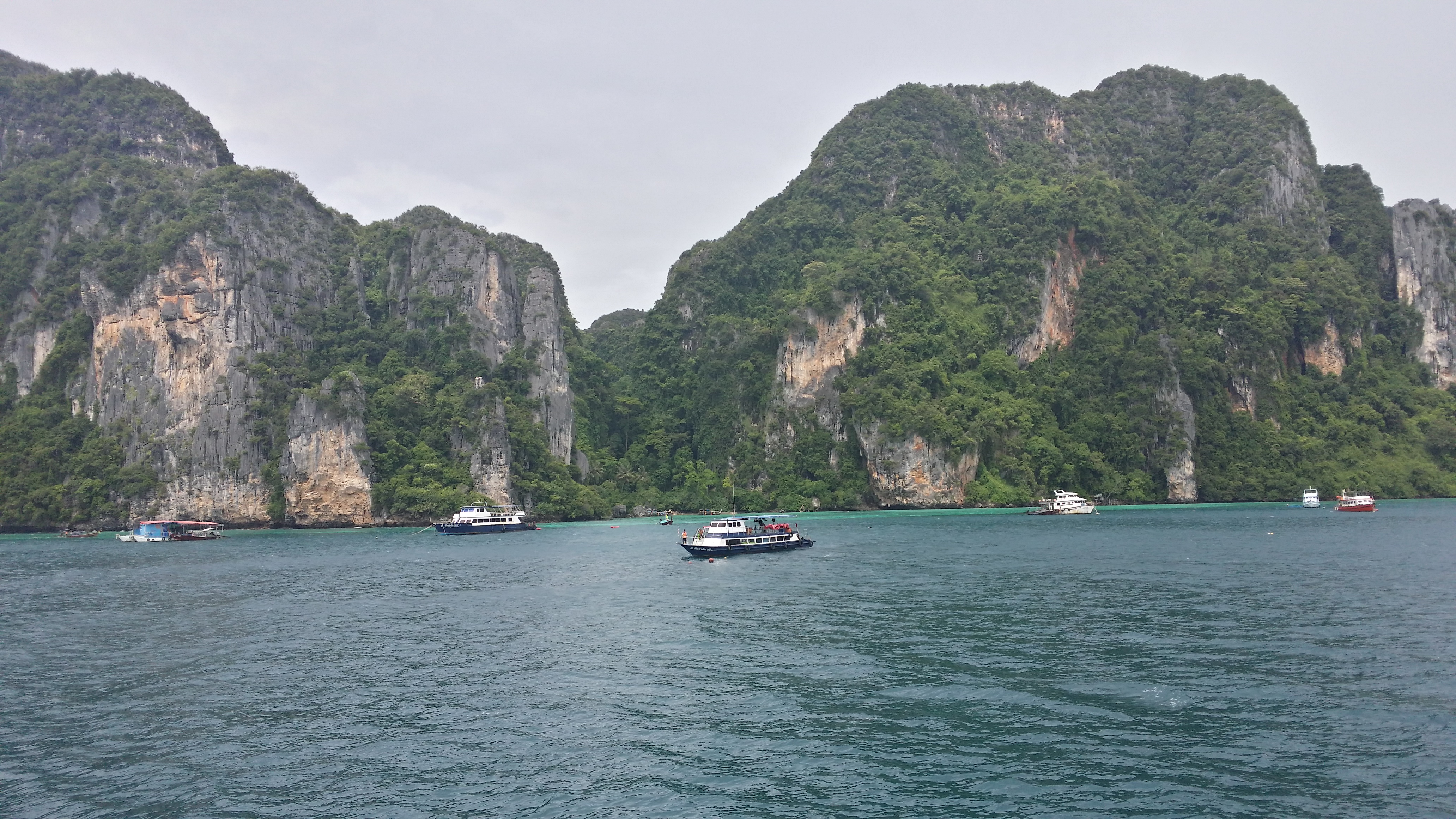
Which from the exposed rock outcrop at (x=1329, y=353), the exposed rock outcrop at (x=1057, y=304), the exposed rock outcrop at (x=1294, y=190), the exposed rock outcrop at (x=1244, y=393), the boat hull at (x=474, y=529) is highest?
the exposed rock outcrop at (x=1294, y=190)

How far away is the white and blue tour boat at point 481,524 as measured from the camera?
85938mm

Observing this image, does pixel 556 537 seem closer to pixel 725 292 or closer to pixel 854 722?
pixel 854 722

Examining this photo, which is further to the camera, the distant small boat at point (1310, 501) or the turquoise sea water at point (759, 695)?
the distant small boat at point (1310, 501)

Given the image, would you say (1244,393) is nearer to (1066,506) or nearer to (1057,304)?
(1057,304)

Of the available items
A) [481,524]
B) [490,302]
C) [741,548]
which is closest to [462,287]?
[490,302]

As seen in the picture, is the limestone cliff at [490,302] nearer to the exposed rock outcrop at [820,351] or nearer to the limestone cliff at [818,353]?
the limestone cliff at [818,353]

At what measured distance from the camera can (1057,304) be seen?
128 meters

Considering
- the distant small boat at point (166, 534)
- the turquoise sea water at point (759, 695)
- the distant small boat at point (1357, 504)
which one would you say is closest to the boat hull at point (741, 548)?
the turquoise sea water at point (759, 695)

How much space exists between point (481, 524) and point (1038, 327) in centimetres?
8340

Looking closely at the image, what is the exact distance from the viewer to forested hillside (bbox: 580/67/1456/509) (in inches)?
4254

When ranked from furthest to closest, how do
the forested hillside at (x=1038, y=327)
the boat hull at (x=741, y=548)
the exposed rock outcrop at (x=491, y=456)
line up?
the forested hillside at (x=1038, y=327) < the exposed rock outcrop at (x=491, y=456) < the boat hull at (x=741, y=548)

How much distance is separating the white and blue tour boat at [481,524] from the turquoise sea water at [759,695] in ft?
142

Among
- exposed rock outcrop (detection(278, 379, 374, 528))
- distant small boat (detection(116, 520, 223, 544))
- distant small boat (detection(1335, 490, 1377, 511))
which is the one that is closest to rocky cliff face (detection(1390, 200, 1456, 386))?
distant small boat (detection(1335, 490, 1377, 511))

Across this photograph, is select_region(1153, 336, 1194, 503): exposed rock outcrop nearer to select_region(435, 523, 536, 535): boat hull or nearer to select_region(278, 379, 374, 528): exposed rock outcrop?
select_region(435, 523, 536, 535): boat hull
